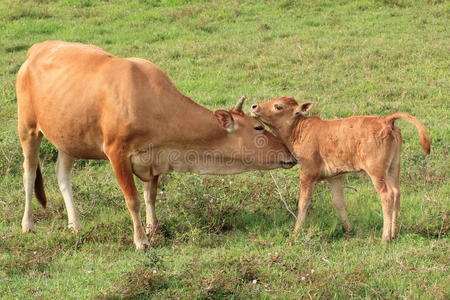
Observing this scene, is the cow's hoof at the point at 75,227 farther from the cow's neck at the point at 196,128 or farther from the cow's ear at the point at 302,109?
the cow's ear at the point at 302,109

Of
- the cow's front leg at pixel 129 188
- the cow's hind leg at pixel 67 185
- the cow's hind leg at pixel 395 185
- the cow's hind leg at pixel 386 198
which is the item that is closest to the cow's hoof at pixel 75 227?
the cow's hind leg at pixel 67 185

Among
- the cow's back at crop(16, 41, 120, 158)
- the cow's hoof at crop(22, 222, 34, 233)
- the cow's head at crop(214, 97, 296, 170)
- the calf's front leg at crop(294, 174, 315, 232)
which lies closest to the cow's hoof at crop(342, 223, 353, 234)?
the calf's front leg at crop(294, 174, 315, 232)

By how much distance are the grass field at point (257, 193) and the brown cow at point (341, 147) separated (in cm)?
35

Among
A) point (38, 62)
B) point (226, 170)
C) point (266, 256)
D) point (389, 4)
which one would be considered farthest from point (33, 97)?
point (389, 4)

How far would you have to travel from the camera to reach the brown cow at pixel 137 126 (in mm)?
6074

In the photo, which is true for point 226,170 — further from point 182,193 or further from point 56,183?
point 56,183

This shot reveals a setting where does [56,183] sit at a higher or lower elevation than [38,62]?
lower

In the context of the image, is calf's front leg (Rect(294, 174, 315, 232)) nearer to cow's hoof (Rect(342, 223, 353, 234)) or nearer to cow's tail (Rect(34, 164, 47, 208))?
cow's hoof (Rect(342, 223, 353, 234))

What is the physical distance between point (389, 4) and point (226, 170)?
30.1 ft

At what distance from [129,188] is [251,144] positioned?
121 cm

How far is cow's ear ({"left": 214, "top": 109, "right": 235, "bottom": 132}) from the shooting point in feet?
20.2

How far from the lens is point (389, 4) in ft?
46.7

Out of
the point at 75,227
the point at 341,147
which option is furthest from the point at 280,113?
the point at 75,227

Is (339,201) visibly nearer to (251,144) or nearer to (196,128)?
(251,144)
